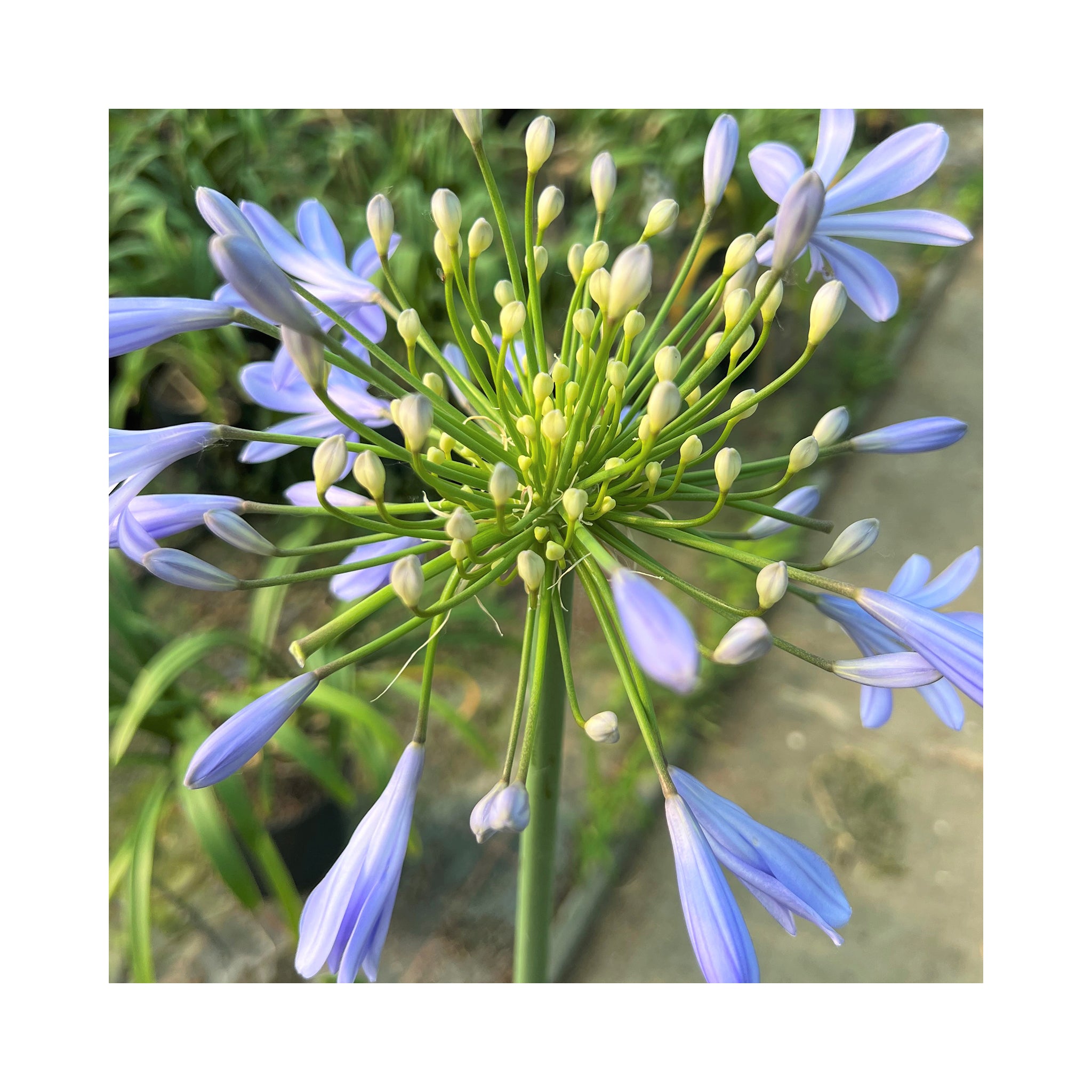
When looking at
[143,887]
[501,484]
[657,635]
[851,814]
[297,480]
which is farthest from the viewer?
[297,480]

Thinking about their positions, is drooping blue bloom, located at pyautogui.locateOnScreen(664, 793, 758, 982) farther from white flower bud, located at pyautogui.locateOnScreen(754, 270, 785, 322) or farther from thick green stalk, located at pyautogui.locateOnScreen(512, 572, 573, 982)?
white flower bud, located at pyautogui.locateOnScreen(754, 270, 785, 322)

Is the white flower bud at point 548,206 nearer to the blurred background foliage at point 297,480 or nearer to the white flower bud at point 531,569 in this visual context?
the white flower bud at point 531,569

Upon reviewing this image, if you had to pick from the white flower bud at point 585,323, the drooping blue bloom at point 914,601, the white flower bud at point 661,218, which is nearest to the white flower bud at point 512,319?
the white flower bud at point 585,323

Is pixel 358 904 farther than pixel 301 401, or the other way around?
pixel 301 401

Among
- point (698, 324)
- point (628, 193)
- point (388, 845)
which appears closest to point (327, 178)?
point (628, 193)

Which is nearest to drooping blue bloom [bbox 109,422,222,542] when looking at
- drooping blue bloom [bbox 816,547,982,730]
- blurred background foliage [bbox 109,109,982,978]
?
drooping blue bloom [bbox 816,547,982,730]

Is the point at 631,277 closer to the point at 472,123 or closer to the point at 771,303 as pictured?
the point at 771,303

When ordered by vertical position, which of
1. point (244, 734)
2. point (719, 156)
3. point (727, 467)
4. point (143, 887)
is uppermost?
point (719, 156)

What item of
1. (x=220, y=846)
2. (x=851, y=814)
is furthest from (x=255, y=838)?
(x=851, y=814)
